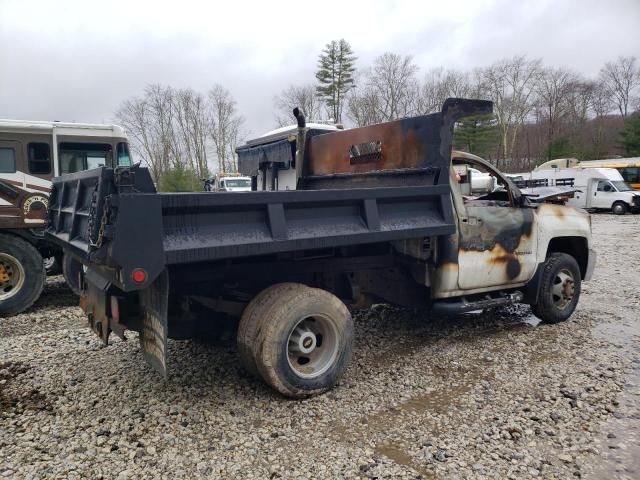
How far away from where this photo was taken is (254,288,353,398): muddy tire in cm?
349

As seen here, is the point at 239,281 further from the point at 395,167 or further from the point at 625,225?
the point at 625,225

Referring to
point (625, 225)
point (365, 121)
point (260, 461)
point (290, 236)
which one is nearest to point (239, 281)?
point (290, 236)

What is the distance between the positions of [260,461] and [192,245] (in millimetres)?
1374

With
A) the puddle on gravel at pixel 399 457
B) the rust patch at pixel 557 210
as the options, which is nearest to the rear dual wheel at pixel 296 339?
the puddle on gravel at pixel 399 457

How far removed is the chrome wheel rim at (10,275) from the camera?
652cm

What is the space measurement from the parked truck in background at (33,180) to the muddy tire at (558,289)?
5.56m

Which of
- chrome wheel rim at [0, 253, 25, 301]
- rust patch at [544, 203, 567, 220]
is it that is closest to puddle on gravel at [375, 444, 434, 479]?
rust patch at [544, 203, 567, 220]

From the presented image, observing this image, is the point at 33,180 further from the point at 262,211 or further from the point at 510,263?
the point at 510,263

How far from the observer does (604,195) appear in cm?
2469

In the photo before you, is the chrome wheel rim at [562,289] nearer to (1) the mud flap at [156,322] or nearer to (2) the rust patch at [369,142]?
(2) the rust patch at [369,142]

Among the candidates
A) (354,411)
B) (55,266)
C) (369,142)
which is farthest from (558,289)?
(55,266)

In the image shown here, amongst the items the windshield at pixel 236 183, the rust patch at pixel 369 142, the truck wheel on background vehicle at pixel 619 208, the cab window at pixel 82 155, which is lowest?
the truck wheel on background vehicle at pixel 619 208

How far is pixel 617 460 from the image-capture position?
2.91 metres

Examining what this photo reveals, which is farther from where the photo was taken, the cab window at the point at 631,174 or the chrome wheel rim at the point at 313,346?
the cab window at the point at 631,174
